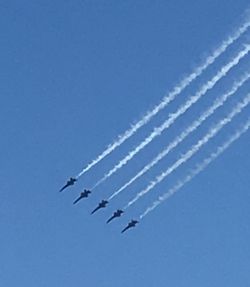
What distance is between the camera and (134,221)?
93.5m

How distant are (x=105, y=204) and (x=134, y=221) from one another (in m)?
3.26

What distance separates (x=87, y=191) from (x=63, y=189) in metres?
2.37

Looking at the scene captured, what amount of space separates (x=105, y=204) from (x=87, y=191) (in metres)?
3.49

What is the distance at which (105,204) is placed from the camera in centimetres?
9312

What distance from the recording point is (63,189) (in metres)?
A: 95.7

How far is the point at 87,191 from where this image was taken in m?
95.9

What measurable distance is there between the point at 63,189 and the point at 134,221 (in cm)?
789

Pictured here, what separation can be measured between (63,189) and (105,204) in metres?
5.08
